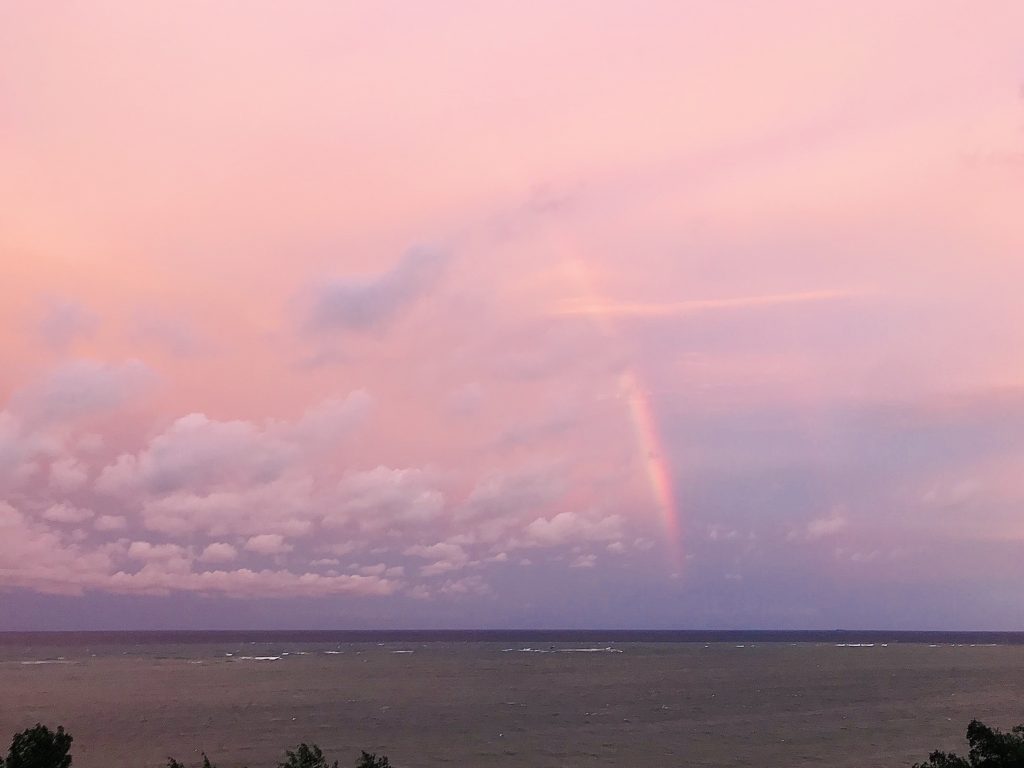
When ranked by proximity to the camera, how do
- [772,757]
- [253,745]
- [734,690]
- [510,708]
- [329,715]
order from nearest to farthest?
[772,757]
[253,745]
[329,715]
[510,708]
[734,690]

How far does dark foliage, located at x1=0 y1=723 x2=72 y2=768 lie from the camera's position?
1871 inches

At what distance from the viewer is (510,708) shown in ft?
528

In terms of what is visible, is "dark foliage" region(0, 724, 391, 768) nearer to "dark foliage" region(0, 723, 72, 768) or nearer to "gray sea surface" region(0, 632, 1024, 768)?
"dark foliage" region(0, 723, 72, 768)

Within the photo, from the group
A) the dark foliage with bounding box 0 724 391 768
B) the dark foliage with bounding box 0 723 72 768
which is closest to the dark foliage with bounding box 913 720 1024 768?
the dark foliage with bounding box 0 724 391 768

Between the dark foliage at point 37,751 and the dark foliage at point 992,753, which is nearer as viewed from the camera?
the dark foliage at point 37,751

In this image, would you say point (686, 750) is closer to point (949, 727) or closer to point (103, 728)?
point (949, 727)

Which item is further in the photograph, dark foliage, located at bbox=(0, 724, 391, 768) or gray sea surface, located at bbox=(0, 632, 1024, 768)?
gray sea surface, located at bbox=(0, 632, 1024, 768)

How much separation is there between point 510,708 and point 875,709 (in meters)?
67.7

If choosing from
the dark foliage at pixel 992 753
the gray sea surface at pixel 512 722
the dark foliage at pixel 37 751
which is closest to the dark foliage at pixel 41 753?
the dark foliage at pixel 37 751

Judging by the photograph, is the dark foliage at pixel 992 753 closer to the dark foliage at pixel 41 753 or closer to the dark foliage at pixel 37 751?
the dark foliage at pixel 41 753

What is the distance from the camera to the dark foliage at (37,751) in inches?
1871

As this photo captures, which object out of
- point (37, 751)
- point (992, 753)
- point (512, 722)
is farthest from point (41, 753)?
point (512, 722)

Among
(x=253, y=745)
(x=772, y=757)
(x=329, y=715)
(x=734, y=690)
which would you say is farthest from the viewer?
(x=734, y=690)

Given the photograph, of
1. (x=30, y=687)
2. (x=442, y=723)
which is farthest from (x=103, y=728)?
(x=30, y=687)
